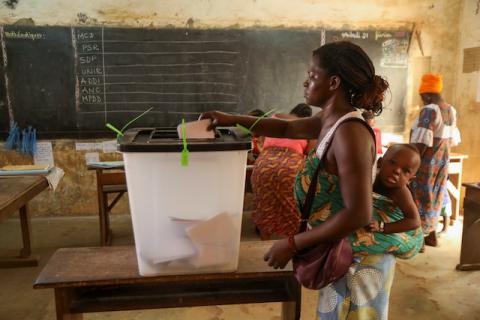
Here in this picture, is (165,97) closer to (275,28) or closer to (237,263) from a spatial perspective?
(275,28)

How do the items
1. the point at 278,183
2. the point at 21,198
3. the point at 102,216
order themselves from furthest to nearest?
the point at 102,216 < the point at 278,183 < the point at 21,198

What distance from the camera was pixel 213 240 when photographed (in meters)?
1.08

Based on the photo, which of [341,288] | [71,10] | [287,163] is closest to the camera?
[341,288]

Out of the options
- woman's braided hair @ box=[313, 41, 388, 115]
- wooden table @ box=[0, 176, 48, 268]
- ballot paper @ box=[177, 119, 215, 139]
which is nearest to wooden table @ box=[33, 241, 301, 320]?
ballot paper @ box=[177, 119, 215, 139]

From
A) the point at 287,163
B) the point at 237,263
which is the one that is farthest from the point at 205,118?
the point at 287,163

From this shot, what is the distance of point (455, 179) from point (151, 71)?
3188mm

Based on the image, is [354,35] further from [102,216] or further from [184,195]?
[184,195]

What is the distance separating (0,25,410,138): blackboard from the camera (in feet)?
12.6

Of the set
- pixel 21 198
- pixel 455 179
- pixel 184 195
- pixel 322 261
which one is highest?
pixel 184 195

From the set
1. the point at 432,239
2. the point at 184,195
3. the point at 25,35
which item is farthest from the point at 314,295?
the point at 25,35

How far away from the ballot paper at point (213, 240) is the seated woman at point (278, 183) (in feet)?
5.93

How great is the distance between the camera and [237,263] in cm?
118

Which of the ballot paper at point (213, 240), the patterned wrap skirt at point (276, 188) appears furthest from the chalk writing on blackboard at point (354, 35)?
the ballot paper at point (213, 240)

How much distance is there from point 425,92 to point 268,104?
62.2 inches
